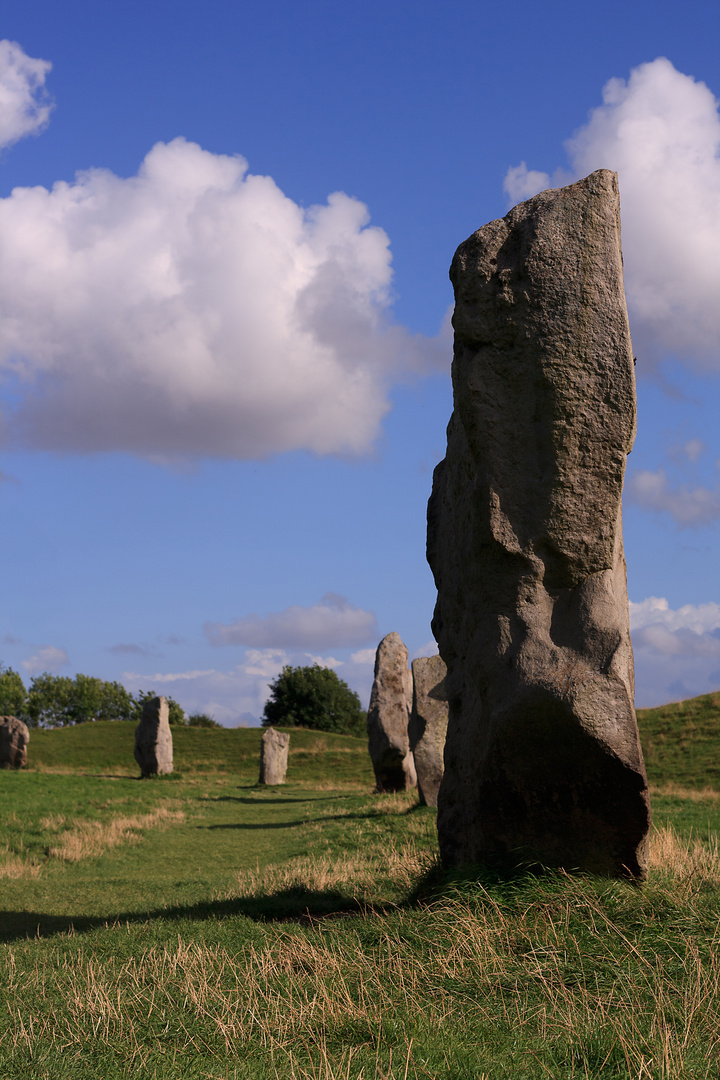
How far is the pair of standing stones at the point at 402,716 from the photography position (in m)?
16.5

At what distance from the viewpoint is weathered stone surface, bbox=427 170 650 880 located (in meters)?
6.21

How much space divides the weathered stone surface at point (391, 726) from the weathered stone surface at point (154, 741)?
1089cm

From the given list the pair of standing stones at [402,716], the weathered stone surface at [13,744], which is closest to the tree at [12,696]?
the weathered stone surface at [13,744]

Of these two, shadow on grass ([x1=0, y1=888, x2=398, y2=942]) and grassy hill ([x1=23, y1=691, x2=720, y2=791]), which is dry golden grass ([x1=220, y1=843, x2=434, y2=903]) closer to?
shadow on grass ([x1=0, y1=888, x2=398, y2=942])

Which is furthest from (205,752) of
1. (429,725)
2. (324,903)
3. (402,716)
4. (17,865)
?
(324,903)

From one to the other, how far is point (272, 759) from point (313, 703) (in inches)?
1577

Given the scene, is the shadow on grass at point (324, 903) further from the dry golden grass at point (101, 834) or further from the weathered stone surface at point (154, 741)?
the weathered stone surface at point (154, 741)

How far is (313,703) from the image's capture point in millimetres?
70812

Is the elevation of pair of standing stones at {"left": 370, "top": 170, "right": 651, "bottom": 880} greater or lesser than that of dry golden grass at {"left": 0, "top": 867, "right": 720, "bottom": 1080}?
greater

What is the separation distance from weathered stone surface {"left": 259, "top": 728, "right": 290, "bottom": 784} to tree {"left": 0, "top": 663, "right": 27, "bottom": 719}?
199ft

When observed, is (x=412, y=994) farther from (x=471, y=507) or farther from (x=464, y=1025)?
(x=471, y=507)

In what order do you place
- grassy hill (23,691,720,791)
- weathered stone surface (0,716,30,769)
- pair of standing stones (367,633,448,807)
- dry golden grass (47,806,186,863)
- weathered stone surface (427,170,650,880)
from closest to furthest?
weathered stone surface (427,170,650,880) → dry golden grass (47,806,186,863) → pair of standing stones (367,633,448,807) → grassy hill (23,691,720,791) → weathered stone surface (0,716,30,769)

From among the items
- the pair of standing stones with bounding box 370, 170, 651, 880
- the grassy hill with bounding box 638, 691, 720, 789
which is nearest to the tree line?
the grassy hill with bounding box 638, 691, 720, 789

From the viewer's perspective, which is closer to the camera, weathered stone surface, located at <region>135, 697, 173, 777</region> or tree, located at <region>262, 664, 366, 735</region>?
weathered stone surface, located at <region>135, 697, 173, 777</region>
